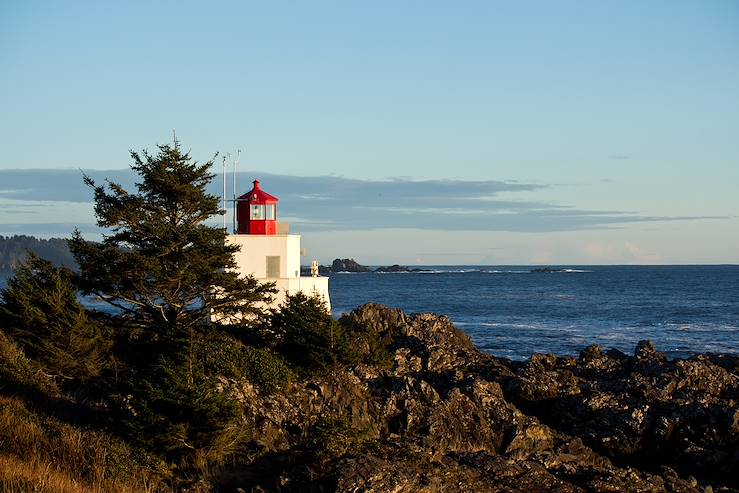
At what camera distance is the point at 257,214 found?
1150 inches

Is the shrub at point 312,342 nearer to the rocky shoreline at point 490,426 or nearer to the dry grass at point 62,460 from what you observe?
the rocky shoreline at point 490,426

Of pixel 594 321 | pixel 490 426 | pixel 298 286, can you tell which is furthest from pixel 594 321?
pixel 490 426

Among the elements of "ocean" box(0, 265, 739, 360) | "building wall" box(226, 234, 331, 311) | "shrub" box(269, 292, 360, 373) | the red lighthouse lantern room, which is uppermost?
the red lighthouse lantern room

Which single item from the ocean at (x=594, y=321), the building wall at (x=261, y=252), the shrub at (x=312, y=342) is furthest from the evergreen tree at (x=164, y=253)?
the ocean at (x=594, y=321)

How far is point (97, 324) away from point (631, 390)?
1396cm

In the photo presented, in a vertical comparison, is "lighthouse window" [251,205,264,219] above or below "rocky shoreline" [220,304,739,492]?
above

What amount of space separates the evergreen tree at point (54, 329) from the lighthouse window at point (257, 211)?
9.66 m

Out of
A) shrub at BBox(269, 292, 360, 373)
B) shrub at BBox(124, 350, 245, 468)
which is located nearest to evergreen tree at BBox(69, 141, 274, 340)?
shrub at BBox(269, 292, 360, 373)

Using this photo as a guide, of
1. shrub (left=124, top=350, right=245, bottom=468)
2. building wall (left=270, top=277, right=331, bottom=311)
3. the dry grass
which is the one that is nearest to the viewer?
the dry grass

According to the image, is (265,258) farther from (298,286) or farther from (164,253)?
(164,253)

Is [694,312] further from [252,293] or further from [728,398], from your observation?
[252,293]

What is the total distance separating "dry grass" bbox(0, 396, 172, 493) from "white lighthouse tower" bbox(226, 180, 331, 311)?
15317mm

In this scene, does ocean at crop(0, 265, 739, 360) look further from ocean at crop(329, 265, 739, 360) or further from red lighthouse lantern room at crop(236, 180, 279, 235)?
red lighthouse lantern room at crop(236, 180, 279, 235)

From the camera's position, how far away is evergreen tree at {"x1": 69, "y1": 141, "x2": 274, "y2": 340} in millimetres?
22250
